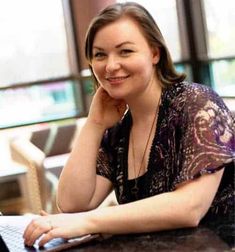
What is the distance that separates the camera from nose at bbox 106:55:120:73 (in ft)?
4.29

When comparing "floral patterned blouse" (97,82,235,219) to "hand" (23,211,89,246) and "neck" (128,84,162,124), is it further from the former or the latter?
"hand" (23,211,89,246)

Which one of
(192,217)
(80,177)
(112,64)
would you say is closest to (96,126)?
(80,177)

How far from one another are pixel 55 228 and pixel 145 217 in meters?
0.20

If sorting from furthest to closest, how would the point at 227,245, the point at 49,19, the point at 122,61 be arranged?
1. the point at 49,19
2. the point at 122,61
3. the point at 227,245

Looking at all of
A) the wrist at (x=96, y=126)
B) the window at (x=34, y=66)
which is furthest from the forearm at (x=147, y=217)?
the window at (x=34, y=66)

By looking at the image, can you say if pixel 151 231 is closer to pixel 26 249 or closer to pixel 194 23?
pixel 26 249

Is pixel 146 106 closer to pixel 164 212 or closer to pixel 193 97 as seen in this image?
pixel 193 97

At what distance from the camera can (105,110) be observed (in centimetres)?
154

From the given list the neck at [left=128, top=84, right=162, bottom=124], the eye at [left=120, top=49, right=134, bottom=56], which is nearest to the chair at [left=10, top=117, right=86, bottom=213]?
the neck at [left=128, top=84, right=162, bottom=124]

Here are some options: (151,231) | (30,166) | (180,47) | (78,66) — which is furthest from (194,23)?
(151,231)

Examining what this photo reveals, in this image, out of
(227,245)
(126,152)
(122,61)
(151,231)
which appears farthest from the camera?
(126,152)

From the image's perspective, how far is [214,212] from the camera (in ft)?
3.89

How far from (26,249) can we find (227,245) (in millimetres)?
438

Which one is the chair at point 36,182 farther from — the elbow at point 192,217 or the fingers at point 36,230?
the elbow at point 192,217
